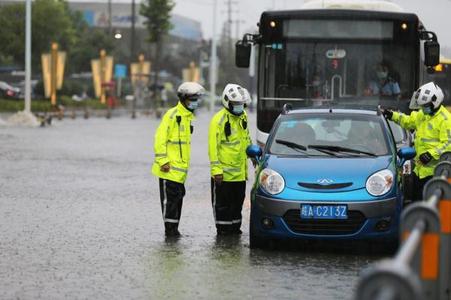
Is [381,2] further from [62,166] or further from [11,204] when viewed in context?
[62,166]

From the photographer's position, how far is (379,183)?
10539mm

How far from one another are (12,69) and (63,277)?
7584 centimetres

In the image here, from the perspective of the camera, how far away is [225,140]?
12078 millimetres

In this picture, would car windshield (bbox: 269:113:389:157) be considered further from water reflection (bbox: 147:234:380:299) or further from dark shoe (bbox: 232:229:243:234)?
dark shoe (bbox: 232:229:243:234)

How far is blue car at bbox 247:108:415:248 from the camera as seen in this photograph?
34.0ft

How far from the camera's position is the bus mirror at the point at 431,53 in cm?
1563

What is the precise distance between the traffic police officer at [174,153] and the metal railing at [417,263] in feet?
16.5

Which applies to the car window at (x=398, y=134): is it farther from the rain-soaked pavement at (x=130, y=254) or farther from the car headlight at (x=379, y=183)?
the car headlight at (x=379, y=183)

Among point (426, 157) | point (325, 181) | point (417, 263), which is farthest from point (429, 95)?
point (417, 263)

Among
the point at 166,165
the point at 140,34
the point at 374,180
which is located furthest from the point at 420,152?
the point at 140,34

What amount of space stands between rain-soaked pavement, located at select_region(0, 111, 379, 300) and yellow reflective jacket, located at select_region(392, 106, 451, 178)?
181cm

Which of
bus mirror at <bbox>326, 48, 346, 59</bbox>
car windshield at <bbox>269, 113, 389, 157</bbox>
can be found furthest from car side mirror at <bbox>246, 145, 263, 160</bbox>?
bus mirror at <bbox>326, 48, 346, 59</bbox>

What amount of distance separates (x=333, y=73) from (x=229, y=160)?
5245mm

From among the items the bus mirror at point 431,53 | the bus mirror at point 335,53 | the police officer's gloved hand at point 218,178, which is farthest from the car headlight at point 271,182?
the bus mirror at point 335,53
